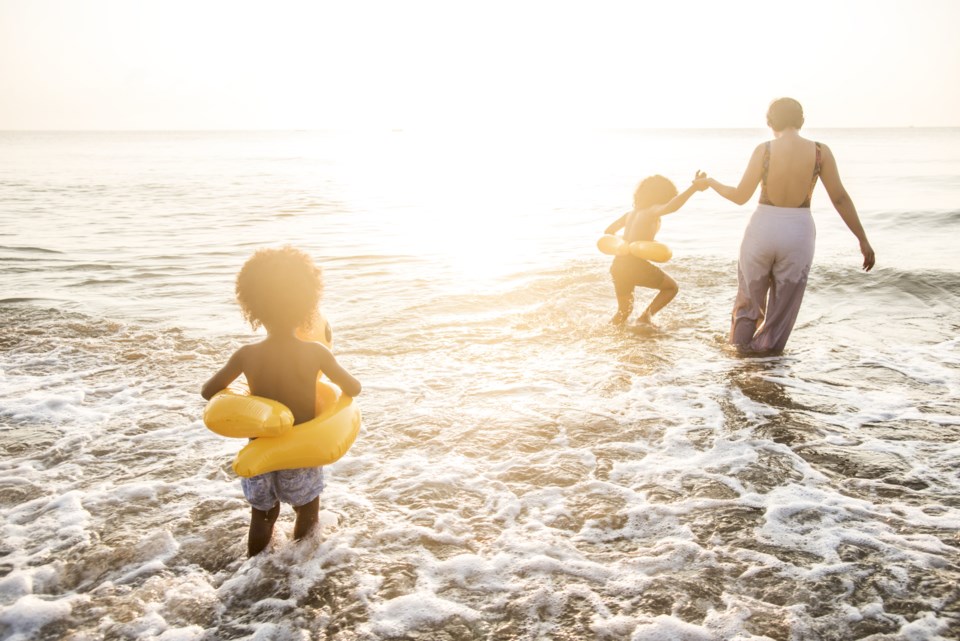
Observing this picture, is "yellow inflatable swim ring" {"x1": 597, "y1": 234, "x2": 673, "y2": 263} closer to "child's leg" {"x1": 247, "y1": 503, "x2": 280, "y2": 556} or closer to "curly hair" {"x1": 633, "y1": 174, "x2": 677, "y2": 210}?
"curly hair" {"x1": 633, "y1": 174, "x2": 677, "y2": 210}

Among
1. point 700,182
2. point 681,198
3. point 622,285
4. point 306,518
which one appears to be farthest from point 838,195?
point 306,518

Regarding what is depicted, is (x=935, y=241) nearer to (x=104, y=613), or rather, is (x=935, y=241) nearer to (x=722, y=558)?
(x=722, y=558)

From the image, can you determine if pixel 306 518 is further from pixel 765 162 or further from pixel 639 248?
pixel 765 162

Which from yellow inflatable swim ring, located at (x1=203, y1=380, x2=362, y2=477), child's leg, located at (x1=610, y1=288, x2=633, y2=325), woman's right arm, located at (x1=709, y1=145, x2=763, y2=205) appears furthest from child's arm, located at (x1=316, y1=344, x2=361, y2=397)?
child's leg, located at (x1=610, y1=288, x2=633, y2=325)

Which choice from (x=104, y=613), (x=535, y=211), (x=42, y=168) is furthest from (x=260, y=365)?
(x=42, y=168)

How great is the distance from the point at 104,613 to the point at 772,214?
6.02 meters

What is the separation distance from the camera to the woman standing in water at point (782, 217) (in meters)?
6.29

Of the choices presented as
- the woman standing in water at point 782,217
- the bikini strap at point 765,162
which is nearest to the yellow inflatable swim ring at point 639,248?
the woman standing in water at point 782,217

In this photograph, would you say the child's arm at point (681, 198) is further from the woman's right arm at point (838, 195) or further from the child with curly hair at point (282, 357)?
the child with curly hair at point (282, 357)

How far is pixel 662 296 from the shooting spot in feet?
26.4

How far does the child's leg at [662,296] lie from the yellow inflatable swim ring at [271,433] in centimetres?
530

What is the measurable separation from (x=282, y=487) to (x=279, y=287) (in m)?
1.03

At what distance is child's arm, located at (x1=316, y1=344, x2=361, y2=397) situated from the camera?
348 cm

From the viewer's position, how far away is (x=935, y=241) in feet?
47.7
